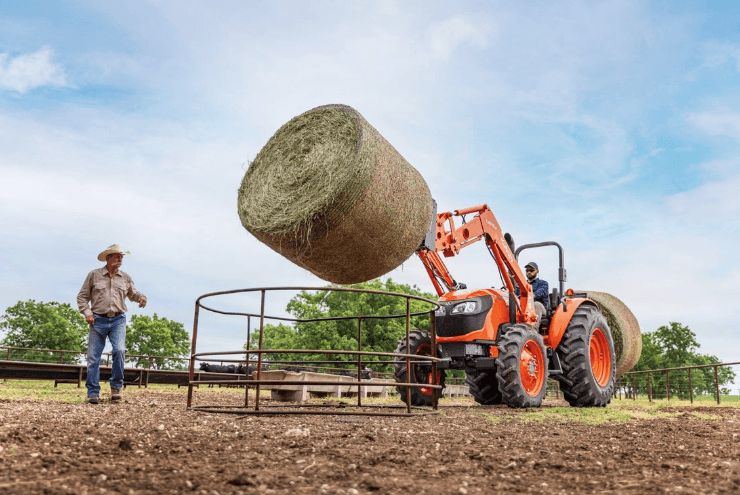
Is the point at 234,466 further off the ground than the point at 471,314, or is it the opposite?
the point at 471,314

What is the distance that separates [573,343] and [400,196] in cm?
466

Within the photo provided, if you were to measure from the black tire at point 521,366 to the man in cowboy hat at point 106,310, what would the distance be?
4.59 metres

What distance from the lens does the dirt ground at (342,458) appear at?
9.11 ft

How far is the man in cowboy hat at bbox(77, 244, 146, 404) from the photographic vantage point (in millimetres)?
7531

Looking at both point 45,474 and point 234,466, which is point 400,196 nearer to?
point 234,466

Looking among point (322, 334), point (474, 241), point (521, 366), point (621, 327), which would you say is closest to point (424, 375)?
point (521, 366)

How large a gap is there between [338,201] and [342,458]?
108 inches

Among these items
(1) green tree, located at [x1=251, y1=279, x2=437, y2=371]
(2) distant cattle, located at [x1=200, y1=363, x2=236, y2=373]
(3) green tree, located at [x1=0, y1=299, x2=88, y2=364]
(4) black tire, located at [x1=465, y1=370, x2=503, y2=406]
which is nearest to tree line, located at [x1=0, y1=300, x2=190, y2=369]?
(3) green tree, located at [x1=0, y1=299, x2=88, y2=364]

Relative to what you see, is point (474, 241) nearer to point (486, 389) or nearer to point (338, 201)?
point (486, 389)

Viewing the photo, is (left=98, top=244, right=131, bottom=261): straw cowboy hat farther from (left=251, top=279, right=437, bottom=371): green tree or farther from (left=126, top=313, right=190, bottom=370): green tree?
(left=126, top=313, right=190, bottom=370): green tree

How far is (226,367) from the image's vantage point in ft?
52.3

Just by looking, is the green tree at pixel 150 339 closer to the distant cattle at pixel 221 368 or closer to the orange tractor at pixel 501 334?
the distant cattle at pixel 221 368

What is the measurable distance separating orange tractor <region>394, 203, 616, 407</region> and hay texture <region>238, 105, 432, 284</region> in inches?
75.8

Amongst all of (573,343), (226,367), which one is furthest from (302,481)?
(226,367)
